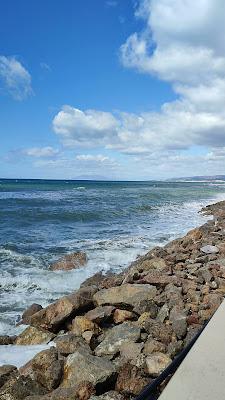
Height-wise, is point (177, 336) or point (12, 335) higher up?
point (177, 336)

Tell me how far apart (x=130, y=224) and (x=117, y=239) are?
581 centimetres

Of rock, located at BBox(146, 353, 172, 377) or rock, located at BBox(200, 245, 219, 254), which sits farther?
rock, located at BBox(200, 245, 219, 254)

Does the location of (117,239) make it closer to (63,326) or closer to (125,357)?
(63,326)

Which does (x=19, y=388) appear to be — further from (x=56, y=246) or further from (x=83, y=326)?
(x=56, y=246)

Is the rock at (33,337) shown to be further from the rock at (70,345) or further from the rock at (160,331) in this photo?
the rock at (160,331)

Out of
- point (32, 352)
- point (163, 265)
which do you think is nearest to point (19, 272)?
point (163, 265)

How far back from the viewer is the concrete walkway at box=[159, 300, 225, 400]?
2994mm

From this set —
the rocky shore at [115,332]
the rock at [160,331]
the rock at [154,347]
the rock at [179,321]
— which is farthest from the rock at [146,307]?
the rock at [154,347]

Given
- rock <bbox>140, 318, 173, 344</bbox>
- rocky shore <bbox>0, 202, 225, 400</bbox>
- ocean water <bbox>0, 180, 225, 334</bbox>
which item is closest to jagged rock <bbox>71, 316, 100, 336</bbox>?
rocky shore <bbox>0, 202, 225, 400</bbox>

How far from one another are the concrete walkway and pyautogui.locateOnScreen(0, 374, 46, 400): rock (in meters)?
1.73

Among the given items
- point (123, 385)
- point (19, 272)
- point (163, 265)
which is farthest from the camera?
point (19, 272)

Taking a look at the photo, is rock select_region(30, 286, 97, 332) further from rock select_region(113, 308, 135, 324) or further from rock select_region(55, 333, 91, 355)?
rock select_region(55, 333, 91, 355)

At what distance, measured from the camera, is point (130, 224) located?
2175 cm

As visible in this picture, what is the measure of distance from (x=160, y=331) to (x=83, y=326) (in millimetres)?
1220
